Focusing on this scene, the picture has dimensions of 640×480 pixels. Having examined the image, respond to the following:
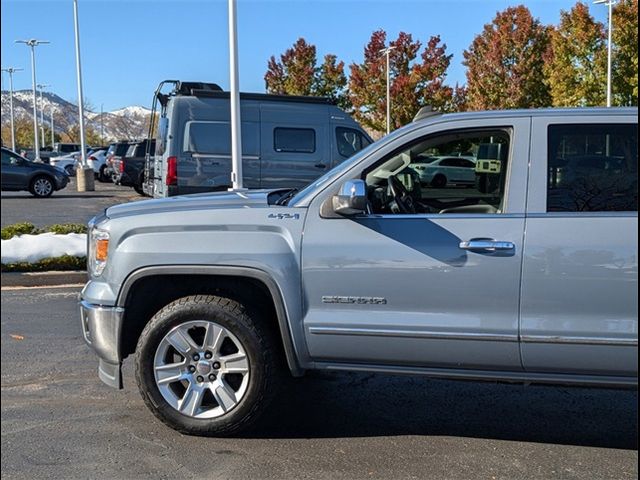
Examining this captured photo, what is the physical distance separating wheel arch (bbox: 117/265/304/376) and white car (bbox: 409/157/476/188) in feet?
3.97

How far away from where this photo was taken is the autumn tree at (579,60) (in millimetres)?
29844

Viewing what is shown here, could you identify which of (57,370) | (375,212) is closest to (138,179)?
(57,370)

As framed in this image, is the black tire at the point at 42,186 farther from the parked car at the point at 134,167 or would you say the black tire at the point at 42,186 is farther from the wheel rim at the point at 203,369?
the wheel rim at the point at 203,369

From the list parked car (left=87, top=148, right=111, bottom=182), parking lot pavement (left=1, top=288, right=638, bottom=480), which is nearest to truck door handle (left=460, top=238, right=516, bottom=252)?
parking lot pavement (left=1, top=288, right=638, bottom=480)

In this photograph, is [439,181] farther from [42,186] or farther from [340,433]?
[42,186]

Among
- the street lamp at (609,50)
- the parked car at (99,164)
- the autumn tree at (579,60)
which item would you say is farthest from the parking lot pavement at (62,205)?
→ the autumn tree at (579,60)

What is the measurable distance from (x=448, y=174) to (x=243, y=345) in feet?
5.75

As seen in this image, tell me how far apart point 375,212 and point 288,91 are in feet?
141

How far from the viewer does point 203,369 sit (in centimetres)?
414

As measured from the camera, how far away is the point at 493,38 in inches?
1385

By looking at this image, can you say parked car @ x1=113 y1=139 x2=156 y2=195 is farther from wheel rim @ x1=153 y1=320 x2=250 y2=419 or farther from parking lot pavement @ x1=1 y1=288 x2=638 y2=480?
wheel rim @ x1=153 y1=320 x2=250 y2=419

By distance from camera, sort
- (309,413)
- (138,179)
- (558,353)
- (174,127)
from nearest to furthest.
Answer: (558,353), (309,413), (174,127), (138,179)

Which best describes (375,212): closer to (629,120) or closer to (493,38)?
(629,120)

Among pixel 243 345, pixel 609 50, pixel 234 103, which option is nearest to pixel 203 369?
pixel 243 345
